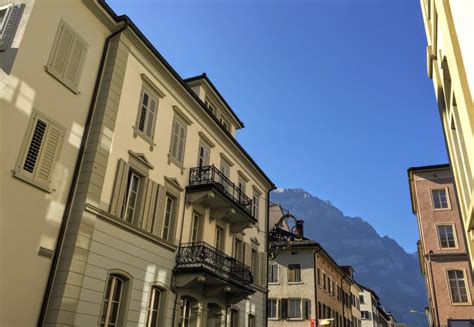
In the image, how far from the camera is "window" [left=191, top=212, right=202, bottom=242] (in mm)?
18625

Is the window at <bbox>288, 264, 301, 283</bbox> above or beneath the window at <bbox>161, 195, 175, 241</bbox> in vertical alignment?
above

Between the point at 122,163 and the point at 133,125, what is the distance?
1.70 metres

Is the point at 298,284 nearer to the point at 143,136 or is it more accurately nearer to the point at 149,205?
the point at 149,205

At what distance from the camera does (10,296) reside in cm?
1023

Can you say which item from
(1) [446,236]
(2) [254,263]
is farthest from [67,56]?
(1) [446,236]

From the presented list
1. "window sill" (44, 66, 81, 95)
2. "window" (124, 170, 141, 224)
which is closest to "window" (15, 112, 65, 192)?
"window sill" (44, 66, 81, 95)

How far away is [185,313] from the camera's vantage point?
56.5ft

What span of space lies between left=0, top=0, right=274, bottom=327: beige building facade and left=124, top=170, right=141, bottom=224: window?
0.04 m

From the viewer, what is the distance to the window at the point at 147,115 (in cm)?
1573

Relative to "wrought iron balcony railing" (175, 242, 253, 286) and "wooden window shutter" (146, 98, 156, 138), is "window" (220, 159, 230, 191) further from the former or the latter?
"wooden window shutter" (146, 98, 156, 138)

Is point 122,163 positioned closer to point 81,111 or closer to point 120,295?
point 81,111

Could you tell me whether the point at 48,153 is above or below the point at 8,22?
below

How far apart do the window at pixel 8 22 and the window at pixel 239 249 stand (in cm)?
1494

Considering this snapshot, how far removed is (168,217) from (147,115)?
4.20 metres
